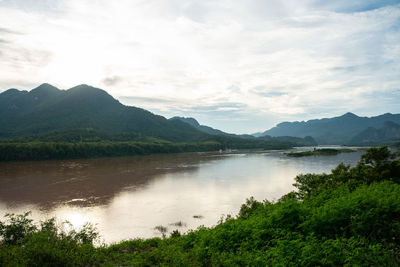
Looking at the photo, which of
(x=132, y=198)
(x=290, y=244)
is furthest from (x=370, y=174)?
(x=132, y=198)

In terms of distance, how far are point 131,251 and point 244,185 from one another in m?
38.9

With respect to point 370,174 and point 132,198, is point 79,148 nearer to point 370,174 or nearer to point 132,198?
point 132,198

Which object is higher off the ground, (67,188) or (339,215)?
(339,215)

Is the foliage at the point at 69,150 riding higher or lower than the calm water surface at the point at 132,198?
higher

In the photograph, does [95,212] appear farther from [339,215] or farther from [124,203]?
[339,215]

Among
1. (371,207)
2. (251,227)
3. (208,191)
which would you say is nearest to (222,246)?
(251,227)

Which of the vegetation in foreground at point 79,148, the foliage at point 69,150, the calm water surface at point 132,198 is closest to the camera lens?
the calm water surface at point 132,198

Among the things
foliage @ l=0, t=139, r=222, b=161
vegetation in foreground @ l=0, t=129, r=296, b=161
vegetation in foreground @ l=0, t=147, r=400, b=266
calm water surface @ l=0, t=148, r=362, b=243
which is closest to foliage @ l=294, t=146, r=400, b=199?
vegetation in foreground @ l=0, t=147, r=400, b=266

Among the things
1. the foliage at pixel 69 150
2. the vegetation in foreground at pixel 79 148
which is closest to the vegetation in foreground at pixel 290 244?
the foliage at pixel 69 150

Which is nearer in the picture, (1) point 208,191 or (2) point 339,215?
(2) point 339,215

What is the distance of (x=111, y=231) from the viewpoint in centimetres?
2628

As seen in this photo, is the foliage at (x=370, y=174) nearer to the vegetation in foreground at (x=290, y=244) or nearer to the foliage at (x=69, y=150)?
the vegetation in foreground at (x=290, y=244)

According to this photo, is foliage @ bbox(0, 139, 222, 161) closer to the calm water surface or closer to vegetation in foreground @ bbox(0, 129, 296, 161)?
vegetation in foreground @ bbox(0, 129, 296, 161)

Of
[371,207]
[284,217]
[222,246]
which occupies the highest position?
[371,207]
